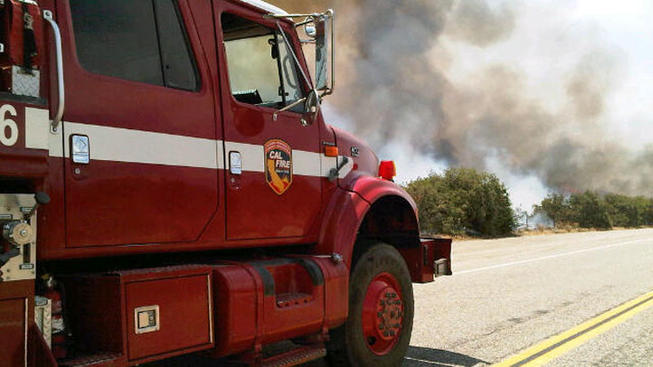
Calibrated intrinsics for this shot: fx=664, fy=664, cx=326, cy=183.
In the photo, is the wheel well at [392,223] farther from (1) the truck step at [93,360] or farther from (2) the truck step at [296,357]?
(1) the truck step at [93,360]

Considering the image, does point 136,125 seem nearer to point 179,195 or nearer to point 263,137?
A: point 179,195

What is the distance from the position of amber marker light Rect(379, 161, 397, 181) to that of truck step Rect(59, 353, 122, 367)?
9.63 ft

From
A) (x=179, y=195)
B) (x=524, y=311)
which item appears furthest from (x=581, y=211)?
(x=179, y=195)

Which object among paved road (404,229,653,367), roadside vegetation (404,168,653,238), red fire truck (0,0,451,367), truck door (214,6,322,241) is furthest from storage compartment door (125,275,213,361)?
roadside vegetation (404,168,653,238)

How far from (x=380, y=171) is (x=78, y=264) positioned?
2.79 m

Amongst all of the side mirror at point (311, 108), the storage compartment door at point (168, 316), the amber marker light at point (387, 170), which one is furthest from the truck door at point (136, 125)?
the amber marker light at point (387, 170)

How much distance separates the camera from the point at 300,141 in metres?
4.50

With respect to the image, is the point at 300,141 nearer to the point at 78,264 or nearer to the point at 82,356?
the point at 78,264

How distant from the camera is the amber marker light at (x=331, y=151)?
4.78 m

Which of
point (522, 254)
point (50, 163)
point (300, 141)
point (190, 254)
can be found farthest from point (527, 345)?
point (522, 254)

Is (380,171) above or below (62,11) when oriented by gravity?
below

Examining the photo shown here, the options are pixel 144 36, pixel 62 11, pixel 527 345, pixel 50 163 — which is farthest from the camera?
pixel 527 345

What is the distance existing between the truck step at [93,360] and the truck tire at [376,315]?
6.37 feet

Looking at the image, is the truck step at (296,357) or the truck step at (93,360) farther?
the truck step at (296,357)
